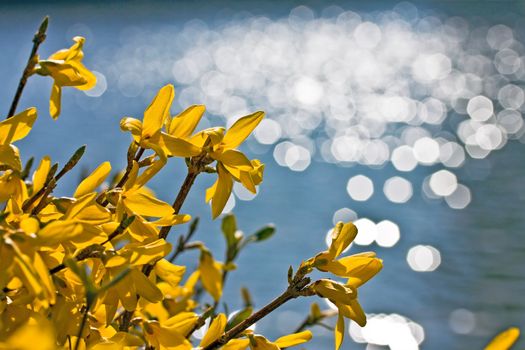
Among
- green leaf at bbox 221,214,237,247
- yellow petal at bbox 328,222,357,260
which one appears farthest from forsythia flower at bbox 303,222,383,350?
green leaf at bbox 221,214,237,247

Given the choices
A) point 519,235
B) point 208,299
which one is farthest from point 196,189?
point 208,299

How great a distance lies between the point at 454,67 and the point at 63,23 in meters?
18.5

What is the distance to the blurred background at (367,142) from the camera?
243 inches

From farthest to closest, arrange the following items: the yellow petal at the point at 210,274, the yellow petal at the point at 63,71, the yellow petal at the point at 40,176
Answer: the yellow petal at the point at 210,274
the yellow petal at the point at 63,71
the yellow petal at the point at 40,176

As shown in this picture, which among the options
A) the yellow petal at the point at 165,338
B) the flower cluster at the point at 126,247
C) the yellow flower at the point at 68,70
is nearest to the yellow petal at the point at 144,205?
the flower cluster at the point at 126,247

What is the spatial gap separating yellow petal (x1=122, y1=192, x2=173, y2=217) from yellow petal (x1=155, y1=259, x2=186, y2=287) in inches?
2.6

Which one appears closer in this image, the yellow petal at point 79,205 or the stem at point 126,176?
the yellow petal at point 79,205

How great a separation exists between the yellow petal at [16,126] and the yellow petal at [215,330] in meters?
0.24

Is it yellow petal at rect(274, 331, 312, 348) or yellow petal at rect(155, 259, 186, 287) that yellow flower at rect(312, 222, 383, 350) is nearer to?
yellow petal at rect(274, 331, 312, 348)

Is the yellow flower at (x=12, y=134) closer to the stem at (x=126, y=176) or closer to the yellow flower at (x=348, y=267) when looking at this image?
the stem at (x=126, y=176)

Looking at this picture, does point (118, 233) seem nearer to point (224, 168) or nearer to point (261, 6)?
point (224, 168)

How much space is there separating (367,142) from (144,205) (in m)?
11.4

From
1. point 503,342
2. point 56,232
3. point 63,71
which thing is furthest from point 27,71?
point 503,342

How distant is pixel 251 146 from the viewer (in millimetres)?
12000
